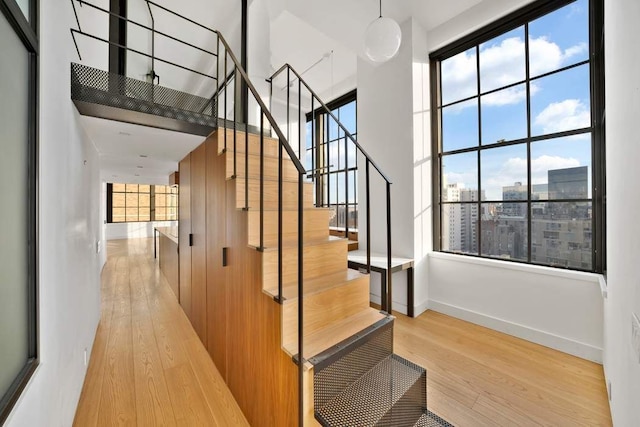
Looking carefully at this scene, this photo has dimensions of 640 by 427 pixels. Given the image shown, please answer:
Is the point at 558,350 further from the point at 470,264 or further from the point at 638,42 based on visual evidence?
the point at 638,42

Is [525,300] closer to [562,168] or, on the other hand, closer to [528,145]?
[562,168]

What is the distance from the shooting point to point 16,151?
2.93ft

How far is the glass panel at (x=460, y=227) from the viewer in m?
3.10

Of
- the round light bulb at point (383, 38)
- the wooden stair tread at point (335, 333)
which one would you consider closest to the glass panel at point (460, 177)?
the round light bulb at point (383, 38)

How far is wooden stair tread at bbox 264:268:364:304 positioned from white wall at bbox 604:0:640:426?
4.33 ft

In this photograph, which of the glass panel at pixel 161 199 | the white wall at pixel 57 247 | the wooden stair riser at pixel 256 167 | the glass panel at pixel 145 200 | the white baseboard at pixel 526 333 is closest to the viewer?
the white wall at pixel 57 247

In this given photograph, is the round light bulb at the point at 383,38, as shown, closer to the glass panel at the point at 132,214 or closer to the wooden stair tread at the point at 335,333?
the wooden stair tread at the point at 335,333

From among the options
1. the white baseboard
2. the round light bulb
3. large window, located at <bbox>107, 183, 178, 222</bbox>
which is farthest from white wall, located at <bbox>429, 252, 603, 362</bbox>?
large window, located at <bbox>107, 183, 178, 222</bbox>

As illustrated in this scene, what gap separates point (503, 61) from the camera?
9.44 feet

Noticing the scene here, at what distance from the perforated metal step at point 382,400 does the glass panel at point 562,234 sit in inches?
78.8

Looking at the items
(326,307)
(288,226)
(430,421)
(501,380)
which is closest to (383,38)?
(288,226)

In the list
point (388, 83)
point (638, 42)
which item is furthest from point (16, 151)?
point (388, 83)

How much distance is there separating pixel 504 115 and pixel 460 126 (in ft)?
1.52

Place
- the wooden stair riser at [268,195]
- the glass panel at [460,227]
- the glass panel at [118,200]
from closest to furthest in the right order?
the wooden stair riser at [268,195]
the glass panel at [460,227]
the glass panel at [118,200]
